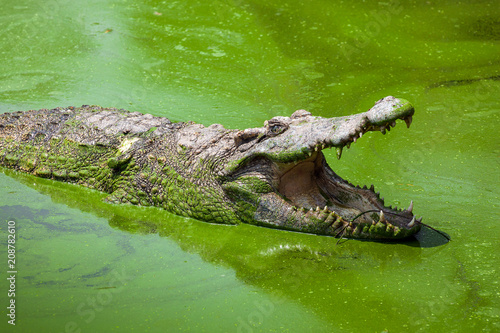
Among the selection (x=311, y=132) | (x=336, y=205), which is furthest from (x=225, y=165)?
(x=336, y=205)

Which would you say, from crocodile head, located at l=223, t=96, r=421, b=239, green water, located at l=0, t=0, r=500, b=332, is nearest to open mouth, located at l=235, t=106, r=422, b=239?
crocodile head, located at l=223, t=96, r=421, b=239

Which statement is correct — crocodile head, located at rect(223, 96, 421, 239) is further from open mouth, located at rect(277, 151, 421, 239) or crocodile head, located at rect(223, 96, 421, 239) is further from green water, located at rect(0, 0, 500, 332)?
green water, located at rect(0, 0, 500, 332)

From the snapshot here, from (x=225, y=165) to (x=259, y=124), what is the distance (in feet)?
5.71

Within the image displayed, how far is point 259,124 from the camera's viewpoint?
6801 millimetres

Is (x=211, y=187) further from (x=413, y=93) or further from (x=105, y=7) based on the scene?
(x=105, y=7)

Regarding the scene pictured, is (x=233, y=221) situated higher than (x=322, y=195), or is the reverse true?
(x=322, y=195)

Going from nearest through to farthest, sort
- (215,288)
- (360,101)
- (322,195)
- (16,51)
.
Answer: (215,288)
(322,195)
(360,101)
(16,51)

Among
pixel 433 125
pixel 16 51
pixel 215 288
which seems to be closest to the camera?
pixel 215 288

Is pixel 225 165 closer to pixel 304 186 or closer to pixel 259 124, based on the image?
pixel 304 186

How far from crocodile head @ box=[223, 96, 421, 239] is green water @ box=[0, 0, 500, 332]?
15 centimetres

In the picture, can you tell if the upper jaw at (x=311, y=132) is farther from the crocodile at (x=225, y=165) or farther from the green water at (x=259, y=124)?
the green water at (x=259, y=124)

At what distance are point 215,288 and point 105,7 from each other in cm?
692

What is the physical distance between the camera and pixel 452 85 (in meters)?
7.53

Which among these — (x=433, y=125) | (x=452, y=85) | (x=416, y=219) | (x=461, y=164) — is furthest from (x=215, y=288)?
(x=452, y=85)
